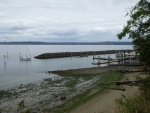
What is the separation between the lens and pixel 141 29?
1720 centimetres

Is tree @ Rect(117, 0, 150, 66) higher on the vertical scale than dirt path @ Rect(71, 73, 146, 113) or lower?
higher

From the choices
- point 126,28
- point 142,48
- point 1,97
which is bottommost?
point 1,97

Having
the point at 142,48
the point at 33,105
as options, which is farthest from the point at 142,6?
the point at 33,105

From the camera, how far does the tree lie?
16.4 metres

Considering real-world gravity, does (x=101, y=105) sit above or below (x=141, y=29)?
below

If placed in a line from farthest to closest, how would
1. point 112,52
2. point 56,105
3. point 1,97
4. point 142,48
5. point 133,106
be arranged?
point 112,52
point 1,97
point 56,105
point 142,48
point 133,106

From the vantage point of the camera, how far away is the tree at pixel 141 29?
1638 centimetres

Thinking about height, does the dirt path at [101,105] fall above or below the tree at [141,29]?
below

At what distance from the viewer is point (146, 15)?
16625mm

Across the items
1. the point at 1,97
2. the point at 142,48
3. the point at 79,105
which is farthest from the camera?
the point at 1,97

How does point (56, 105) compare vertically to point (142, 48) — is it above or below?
below

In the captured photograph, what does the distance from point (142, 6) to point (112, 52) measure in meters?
112

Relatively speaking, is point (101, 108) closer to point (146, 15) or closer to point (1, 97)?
point (146, 15)

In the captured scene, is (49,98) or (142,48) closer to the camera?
(142,48)
